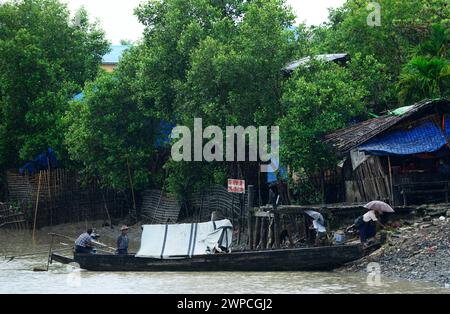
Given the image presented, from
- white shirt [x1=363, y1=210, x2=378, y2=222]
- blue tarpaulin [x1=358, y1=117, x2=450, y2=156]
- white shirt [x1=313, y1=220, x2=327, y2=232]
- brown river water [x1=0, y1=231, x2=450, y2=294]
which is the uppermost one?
blue tarpaulin [x1=358, y1=117, x2=450, y2=156]

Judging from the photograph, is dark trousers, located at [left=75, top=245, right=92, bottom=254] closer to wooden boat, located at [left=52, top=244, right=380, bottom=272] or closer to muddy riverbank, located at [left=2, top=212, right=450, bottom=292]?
wooden boat, located at [left=52, top=244, right=380, bottom=272]

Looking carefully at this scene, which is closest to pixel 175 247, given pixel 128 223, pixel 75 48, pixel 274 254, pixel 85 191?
pixel 274 254

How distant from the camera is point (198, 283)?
1723 cm

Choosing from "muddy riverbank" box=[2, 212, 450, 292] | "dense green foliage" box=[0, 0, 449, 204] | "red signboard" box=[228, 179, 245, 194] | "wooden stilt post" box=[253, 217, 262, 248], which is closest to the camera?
"muddy riverbank" box=[2, 212, 450, 292]

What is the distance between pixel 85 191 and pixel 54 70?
5490mm

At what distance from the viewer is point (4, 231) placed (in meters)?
31.4

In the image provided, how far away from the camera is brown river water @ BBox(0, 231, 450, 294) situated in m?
16.0

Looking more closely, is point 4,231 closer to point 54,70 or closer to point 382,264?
point 54,70

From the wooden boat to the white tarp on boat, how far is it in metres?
0.36

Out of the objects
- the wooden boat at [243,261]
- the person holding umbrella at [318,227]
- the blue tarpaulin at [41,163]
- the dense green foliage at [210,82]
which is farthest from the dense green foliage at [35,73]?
the person holding umbrella at [318,227]

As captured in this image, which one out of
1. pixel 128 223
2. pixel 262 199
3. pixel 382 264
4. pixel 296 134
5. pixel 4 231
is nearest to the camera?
pixel 382 264

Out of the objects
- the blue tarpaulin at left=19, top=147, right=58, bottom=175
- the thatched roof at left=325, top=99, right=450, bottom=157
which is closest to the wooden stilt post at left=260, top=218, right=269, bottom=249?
the thatched roof at left=325, top=99, right=450, bottom=157
